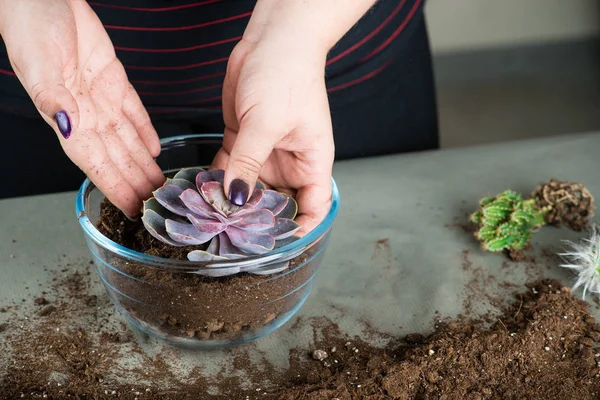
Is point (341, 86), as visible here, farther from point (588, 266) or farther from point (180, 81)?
point (588, 266)

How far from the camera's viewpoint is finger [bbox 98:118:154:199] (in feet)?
2.95

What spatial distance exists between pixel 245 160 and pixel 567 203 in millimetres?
604

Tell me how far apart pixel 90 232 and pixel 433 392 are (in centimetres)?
45

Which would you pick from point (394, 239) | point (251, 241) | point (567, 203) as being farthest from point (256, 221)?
point (567, 203)

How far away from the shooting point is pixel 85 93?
927 millimetres

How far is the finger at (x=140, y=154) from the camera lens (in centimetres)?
92

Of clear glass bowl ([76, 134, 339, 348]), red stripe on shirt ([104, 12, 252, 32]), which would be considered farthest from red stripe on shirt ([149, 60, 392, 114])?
clear glass bowl ([76, 134, 339, 348])

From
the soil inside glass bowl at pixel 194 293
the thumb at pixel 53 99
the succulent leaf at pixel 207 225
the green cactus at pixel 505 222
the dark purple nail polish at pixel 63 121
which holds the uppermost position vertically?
the thumb at pixel 53 99

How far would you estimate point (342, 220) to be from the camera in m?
1.16

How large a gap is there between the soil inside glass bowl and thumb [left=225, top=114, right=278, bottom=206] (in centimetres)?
9

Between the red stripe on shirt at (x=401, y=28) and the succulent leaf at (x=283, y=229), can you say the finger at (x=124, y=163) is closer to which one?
the succulent leaf at (x=283, y=229)

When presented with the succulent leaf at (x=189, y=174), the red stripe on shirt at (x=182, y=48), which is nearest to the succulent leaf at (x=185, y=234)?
the succulent leaf at (x=189, y=174)

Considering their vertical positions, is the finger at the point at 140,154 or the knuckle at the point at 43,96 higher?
the knuckle at the point at 43,96

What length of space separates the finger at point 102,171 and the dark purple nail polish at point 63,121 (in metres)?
0.12
